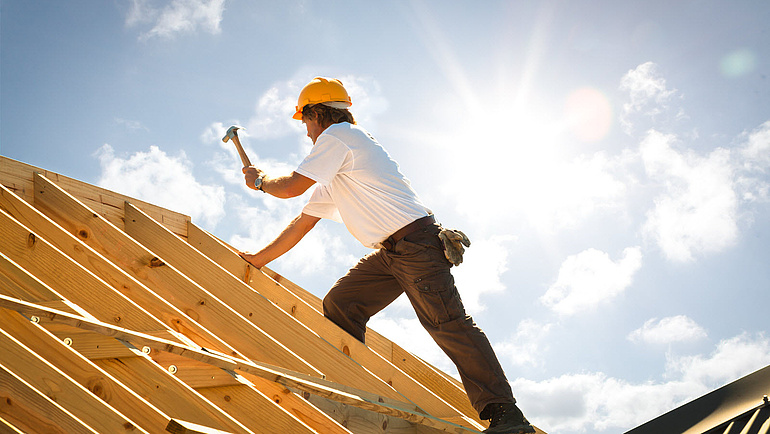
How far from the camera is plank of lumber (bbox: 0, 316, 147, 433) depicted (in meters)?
1.76

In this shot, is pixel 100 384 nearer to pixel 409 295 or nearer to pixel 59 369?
pixel 59 369

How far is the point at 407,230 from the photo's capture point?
9.79 ft

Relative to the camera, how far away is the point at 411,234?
2.97m

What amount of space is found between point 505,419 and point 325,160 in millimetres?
1545

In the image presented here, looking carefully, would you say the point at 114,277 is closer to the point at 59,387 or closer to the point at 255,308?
the point at 255,308

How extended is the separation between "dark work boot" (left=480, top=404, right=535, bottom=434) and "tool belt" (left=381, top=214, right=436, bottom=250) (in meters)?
0.91

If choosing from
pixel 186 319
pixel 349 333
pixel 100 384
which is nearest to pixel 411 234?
pixel 349 333

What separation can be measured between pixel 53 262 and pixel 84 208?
76cm

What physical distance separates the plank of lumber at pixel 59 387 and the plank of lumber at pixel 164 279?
34.5 inches

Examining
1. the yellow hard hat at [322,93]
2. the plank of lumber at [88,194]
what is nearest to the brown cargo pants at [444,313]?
the yellow hard hat at [322,93]

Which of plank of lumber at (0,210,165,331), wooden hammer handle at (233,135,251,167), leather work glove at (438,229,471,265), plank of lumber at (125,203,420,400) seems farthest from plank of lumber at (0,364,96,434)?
wooden hammer handle at (233,135,251,167)

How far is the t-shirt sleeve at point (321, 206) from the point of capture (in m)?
3.46

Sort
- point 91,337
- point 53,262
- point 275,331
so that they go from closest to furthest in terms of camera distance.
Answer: point 91,337, point 53,262, point 275,331

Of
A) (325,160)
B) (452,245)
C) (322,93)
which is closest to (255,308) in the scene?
(325,160)
